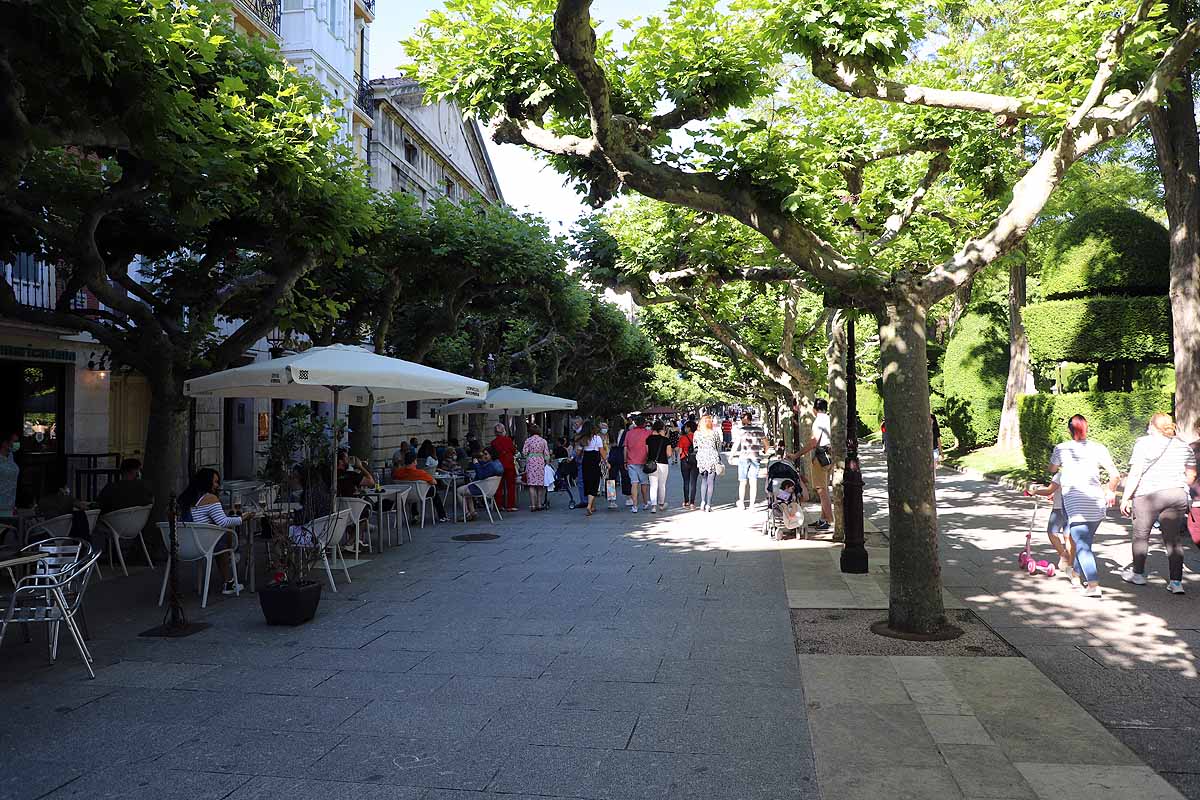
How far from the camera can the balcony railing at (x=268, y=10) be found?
20.1 m

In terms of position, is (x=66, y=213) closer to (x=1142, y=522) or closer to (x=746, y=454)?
(x=746, y=454)

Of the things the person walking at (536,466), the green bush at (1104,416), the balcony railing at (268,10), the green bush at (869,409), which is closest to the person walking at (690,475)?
the person walking at (536,466)

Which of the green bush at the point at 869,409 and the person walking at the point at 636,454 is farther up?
the green bush at the point at 869,409

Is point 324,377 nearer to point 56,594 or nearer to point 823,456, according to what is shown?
point 56,594

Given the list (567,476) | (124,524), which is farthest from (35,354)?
(567,476)

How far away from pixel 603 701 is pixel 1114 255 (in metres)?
17.0

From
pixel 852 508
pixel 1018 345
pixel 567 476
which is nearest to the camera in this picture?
pixel 852 508

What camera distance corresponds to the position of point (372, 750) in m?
4.60

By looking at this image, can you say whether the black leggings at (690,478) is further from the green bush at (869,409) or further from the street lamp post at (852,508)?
the green bush at (869,409)

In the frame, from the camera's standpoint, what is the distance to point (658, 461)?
1641 centimetres

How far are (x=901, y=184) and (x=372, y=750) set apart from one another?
38.7 feet

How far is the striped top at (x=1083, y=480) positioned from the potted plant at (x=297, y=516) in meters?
7.09

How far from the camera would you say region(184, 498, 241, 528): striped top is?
862cm

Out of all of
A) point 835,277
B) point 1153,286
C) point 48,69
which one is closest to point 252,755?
point 48,69
